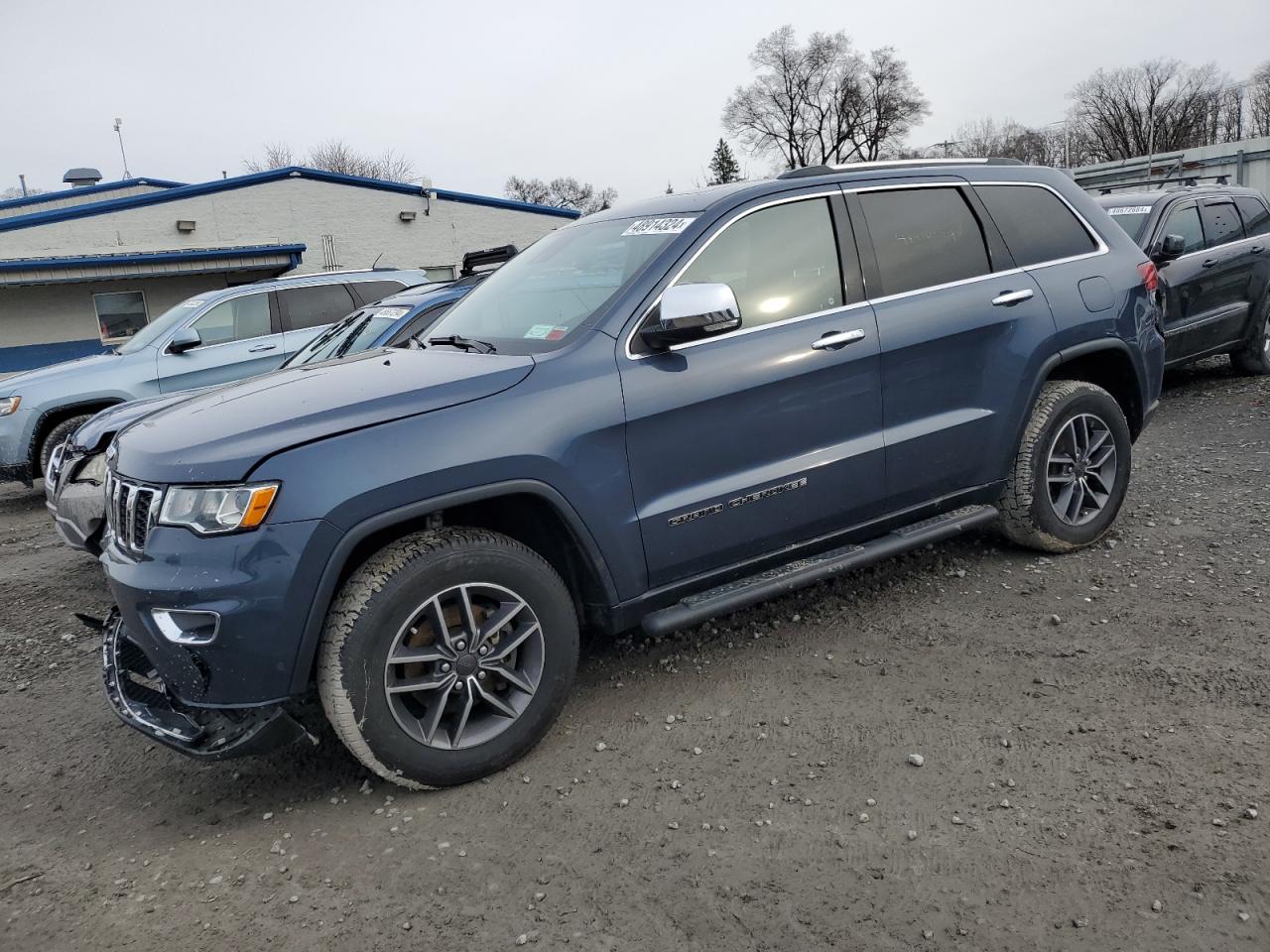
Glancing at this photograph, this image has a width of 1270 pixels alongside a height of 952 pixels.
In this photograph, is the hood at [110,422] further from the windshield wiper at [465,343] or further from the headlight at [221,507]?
the headlight at [221,507]

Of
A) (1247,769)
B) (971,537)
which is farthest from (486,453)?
(971,537)

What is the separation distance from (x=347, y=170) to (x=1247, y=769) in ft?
222

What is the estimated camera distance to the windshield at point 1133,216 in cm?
809

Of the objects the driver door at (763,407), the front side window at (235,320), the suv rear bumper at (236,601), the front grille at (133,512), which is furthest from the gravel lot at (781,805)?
the front side window at (235,320)

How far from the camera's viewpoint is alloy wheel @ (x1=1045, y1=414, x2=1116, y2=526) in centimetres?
455

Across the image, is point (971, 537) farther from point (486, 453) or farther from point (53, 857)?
point (53, 857)

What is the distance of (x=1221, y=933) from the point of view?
7.38 feet

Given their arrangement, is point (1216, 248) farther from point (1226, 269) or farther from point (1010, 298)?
point (1010, 298)

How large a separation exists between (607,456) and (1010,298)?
2.19 metres

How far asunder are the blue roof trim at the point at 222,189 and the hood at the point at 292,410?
69.1ft

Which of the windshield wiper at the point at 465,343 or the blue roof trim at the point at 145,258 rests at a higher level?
the blue roof trim at the point at 145,258

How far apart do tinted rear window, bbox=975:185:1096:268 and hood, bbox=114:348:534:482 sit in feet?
8.22

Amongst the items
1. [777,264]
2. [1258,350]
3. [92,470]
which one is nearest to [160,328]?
[92,470]

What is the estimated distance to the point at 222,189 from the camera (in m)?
23.0
